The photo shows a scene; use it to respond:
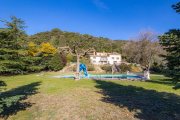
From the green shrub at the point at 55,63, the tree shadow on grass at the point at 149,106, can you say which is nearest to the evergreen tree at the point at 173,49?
the tree shadow on grass at the point at 149,106

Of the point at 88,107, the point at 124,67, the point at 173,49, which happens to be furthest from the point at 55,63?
the point at 173,49

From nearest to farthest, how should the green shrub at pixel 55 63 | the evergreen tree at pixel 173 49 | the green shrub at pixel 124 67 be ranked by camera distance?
the evergreen tree at pixel 173 49 < the green shrub at pixel 55 63 < the green shrub at pixel 124 67

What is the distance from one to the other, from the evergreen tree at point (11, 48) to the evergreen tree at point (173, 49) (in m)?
7.71

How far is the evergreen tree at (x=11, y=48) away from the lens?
A: 1222cm

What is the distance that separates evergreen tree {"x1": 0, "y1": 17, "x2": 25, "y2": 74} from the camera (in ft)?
40.1

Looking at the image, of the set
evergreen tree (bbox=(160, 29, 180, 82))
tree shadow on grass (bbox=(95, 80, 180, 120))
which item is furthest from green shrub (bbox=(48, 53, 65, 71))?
evergreen tree (bbox=(160, 29, 180, 82))

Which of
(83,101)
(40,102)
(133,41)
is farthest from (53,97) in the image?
(133,41)

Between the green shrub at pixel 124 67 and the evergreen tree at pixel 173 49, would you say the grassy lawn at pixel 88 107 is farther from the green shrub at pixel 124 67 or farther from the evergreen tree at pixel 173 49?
the green shrub at pixel 124 67

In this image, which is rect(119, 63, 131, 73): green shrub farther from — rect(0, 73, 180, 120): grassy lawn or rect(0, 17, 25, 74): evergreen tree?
rect(0, 17, 25, 74): evergreen tree

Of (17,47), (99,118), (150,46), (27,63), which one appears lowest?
(99,118)

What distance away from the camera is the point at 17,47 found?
13336mm

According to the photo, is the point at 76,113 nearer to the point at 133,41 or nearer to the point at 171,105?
the point at 171,105

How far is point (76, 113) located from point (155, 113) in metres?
4.56

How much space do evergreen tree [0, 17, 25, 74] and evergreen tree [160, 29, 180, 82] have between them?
7.71m
